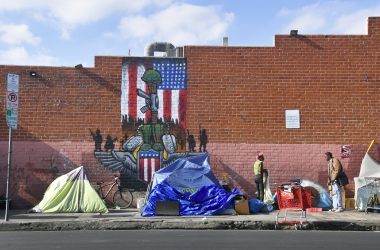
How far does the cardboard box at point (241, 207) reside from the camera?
45.0 ft

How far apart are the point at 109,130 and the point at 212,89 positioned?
3436 millimetres

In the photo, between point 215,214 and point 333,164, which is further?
point 333,164

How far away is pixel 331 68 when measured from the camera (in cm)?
1581

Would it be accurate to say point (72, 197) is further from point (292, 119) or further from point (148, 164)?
point (292, 119)

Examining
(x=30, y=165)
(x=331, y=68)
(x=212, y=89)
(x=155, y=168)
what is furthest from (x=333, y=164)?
(x=30, y=165)

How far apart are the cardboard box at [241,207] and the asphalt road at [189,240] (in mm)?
2150

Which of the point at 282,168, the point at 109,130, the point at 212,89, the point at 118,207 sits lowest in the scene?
the point at 118,207

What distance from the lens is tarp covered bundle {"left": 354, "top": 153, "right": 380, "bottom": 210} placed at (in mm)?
14531

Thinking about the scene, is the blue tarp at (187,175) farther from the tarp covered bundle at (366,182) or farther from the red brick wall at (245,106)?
the tarp covered bundle at (366,182)

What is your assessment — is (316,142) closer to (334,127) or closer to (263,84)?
(334,127)

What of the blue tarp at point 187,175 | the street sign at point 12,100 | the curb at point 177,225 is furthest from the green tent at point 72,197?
the street sign at point 12,100

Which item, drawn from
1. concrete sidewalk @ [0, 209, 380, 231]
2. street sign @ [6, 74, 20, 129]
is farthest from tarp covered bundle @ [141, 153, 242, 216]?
street sign @ [6, 74, 20, 129]

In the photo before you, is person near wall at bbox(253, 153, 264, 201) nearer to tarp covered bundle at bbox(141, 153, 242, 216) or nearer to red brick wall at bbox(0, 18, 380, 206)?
red brick wall at bbox(0, 18, 380, 206)

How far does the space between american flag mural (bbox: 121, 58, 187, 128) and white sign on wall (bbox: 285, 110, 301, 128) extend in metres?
3.19
